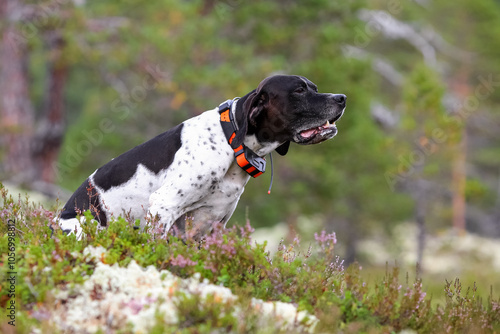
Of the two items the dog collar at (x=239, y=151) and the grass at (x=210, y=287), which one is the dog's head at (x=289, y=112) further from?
the grass at (x=210, y=287)

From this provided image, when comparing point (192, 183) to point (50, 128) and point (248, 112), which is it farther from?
point (50, 128)

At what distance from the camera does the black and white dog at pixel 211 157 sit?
16.1 feet

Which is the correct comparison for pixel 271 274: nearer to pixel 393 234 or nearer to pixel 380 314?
→ pixel 380 314

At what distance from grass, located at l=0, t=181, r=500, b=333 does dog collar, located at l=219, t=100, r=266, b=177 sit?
565 millimetres

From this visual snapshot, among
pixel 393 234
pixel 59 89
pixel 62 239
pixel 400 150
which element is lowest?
pixel 393 234

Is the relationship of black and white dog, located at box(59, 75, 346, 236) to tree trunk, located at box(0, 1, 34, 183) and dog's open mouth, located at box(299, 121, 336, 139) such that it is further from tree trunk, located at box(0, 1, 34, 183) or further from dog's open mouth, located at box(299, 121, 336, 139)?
tree trunk, located at box(0, 1, 34, 183)

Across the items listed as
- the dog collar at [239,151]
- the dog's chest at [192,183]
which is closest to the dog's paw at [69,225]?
the dog's chest at [192,183]

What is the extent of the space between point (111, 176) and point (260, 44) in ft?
39.7

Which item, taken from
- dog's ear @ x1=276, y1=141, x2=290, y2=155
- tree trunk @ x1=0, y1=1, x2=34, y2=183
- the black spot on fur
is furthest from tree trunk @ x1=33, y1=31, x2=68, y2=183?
dog's ear @ x1=276, y1=141, x2=290, y2=155

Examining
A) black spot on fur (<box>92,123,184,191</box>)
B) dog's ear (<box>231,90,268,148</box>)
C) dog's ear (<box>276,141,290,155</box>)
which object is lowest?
dog's ear (<box>276,141,290,155</box>)

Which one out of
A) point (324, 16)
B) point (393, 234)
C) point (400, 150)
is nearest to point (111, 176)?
point (400, 150)

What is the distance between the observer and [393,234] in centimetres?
2125

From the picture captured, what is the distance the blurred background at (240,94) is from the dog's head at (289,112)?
29.0 ft

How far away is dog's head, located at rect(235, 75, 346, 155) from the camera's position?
5.07 m
